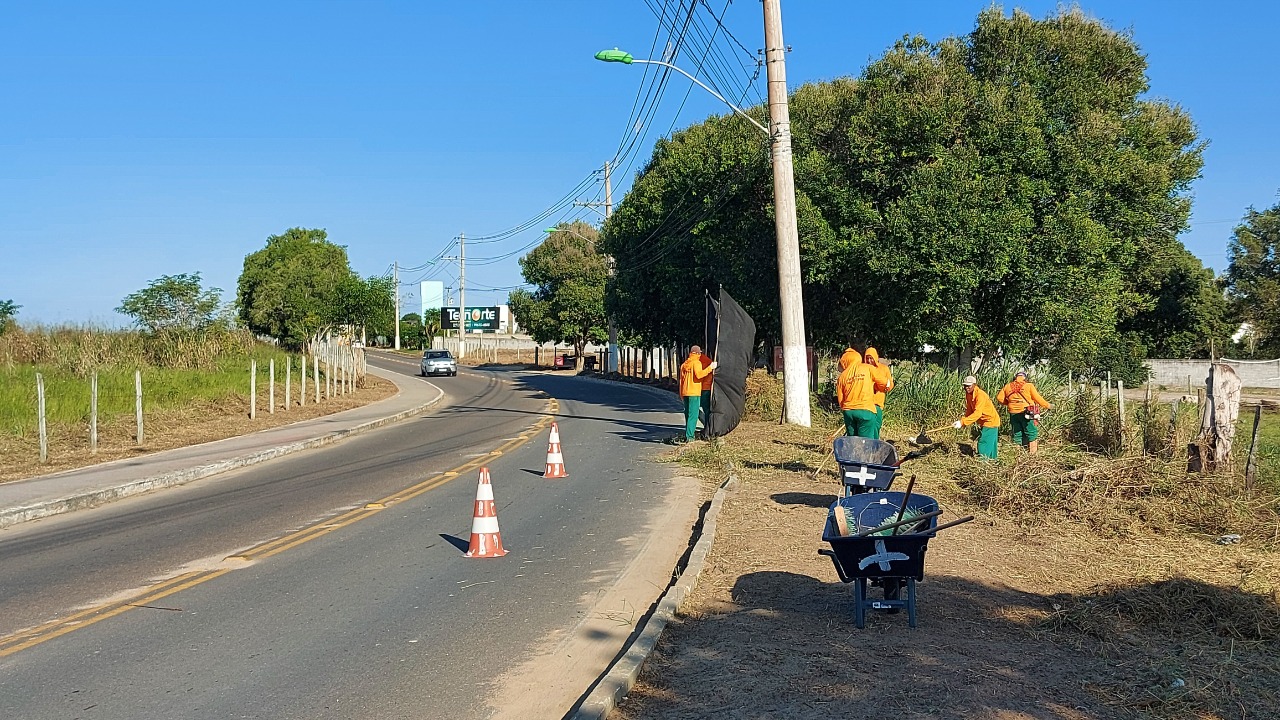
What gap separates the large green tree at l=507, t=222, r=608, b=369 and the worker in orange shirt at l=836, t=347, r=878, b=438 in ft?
165

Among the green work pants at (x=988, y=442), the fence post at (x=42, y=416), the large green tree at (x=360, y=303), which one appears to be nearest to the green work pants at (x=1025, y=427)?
the green work pants at (x=988, y=442)

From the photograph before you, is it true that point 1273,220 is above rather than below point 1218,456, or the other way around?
above

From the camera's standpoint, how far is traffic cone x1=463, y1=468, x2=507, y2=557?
29.4 ft

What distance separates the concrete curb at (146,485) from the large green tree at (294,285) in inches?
891

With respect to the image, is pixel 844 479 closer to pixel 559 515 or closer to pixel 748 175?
pixel 559 515

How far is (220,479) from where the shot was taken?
15.0 meters

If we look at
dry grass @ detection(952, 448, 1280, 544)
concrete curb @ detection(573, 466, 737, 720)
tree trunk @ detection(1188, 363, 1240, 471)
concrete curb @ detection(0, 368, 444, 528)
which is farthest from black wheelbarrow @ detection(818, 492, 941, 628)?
concrete curb @ detection(0, 368, 444, 528)

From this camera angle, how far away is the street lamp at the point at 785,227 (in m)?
18.2

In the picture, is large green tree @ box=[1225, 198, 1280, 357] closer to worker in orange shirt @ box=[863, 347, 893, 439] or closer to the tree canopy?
the tree canopy

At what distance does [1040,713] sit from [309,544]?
6802 mm

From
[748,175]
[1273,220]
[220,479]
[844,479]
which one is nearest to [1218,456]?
[844,479]

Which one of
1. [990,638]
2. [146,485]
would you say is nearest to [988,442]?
[990,638]

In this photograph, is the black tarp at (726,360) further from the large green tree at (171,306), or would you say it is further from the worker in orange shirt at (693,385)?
the large green tree at (171,306)

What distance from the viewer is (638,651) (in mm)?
5750
